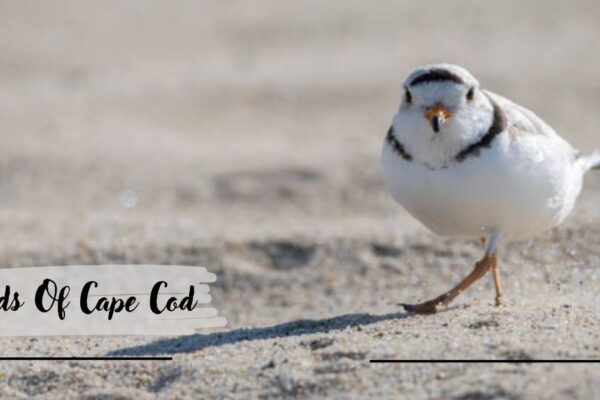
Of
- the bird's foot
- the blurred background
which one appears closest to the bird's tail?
the bird's foot

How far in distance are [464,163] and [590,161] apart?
1.26m

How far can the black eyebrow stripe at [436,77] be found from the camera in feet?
16.0

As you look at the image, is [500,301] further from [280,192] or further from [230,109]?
[230,109]

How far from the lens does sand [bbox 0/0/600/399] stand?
4.35 m

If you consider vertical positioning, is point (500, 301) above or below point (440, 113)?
below

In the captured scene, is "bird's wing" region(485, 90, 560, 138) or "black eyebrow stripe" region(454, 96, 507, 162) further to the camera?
"bird's wing" region(485, 90, 560, 138)

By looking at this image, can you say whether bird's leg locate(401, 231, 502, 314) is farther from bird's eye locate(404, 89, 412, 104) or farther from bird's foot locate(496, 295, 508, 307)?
bird's eye locate(404, 89, 412, 104)

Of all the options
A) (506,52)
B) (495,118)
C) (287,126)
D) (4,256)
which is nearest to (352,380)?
(495,118)

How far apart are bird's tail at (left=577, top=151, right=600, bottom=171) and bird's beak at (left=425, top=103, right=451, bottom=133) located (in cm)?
101

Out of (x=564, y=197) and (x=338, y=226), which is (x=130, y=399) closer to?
(x=564, y=197)

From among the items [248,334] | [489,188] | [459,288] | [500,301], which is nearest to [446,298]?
[459,288]

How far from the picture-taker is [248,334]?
4.96m

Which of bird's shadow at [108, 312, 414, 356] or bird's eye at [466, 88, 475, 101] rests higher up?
bird's eye at [466, 88, 475, 101]

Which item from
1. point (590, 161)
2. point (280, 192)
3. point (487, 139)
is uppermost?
point (280, 192)
